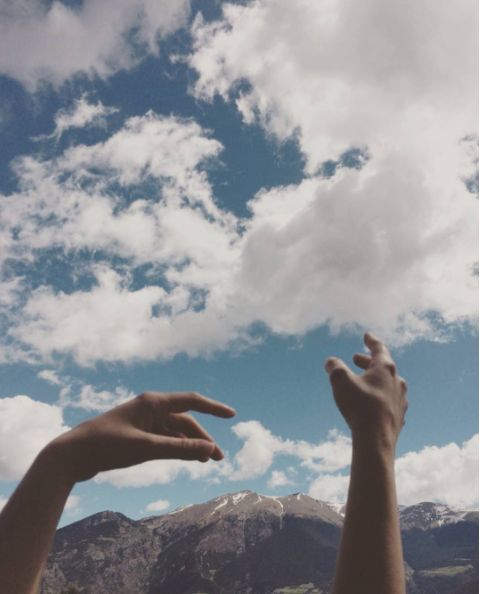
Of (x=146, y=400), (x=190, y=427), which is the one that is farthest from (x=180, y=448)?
(x=190, y=427)

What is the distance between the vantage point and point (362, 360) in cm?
325

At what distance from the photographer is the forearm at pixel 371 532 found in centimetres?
224

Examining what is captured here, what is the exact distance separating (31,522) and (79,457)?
40 centimetres

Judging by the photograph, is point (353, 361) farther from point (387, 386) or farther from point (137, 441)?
point (137, 441)

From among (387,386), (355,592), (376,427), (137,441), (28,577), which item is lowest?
(28,577)

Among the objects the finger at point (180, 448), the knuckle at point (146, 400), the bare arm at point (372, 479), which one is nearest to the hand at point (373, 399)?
the bare arm at point (372, 479)

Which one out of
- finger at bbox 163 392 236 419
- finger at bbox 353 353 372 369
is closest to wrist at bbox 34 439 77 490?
finger at bbox 163 392 236 419

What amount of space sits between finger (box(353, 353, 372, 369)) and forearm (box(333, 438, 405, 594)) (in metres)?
0.70

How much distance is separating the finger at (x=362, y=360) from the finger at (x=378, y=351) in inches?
2.4

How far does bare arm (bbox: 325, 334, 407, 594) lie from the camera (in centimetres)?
226

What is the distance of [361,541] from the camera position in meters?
2.33

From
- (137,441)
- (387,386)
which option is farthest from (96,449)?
(387,386)

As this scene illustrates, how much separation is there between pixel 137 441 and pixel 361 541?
1348mm

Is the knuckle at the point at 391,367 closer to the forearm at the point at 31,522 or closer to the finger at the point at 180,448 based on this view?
the finger at the point at 180,448
